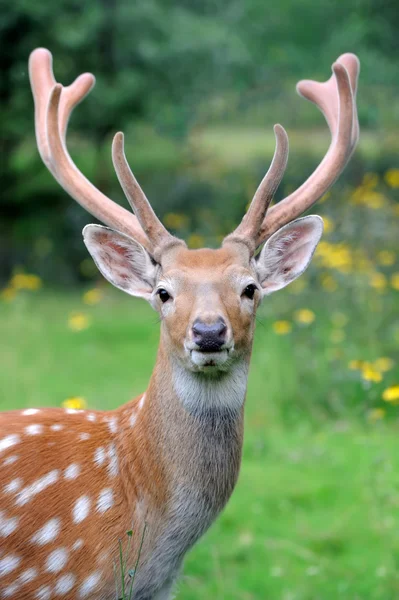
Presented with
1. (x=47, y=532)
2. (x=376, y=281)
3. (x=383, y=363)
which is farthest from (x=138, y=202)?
(x=376, y=281)

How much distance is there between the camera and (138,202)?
3.73 meters

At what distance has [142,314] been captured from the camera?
12523 mm

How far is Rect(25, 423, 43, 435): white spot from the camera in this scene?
12.2 feet

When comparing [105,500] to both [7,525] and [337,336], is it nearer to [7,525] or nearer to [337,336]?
[7,525]

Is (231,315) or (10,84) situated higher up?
(10,84)

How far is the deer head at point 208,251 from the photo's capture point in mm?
3418

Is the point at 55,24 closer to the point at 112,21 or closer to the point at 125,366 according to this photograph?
the point at 112,21

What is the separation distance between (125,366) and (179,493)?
6.39 metres

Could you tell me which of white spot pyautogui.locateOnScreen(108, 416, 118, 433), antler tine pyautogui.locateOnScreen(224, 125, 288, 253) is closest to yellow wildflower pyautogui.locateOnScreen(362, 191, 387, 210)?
antler tine pyautogui.locateOnScreen(224, 125, 288, 253)

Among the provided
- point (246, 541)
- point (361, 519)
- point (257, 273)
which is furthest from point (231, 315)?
point (361, 519)

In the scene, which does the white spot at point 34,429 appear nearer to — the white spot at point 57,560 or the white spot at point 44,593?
the white spot at point 57,560

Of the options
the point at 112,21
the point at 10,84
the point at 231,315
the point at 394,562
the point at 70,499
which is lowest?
the point at 394,562

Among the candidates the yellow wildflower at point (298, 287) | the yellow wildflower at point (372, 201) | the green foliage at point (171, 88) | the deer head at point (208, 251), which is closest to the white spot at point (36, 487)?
the deer head at point (208, 251)

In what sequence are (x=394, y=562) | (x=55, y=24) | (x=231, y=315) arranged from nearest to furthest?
(x=231, y=315) < (x=394, y=562) < (x=55, y=24)
